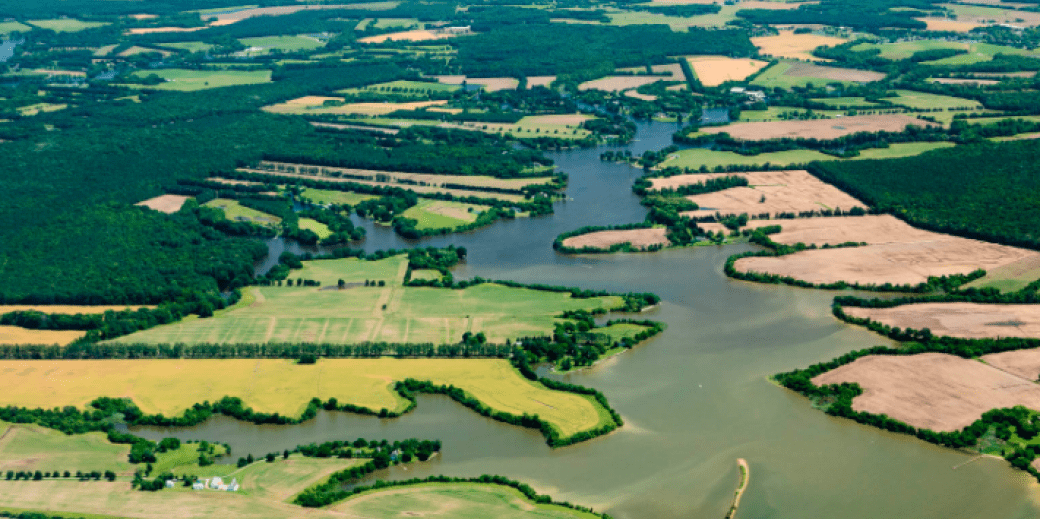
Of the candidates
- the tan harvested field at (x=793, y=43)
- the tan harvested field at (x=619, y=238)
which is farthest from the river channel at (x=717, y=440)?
the tan harvested field at (x=793, y=43)

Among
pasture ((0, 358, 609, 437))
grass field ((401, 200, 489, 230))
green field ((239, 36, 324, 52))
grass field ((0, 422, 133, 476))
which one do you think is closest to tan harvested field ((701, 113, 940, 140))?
grass field ((401, 200, 489, 230))

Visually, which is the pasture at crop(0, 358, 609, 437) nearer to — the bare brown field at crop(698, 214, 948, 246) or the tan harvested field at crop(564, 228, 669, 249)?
the tan harvested field at crop(564, 228, 669, 249)

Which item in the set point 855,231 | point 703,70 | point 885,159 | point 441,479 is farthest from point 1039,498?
point 703,70

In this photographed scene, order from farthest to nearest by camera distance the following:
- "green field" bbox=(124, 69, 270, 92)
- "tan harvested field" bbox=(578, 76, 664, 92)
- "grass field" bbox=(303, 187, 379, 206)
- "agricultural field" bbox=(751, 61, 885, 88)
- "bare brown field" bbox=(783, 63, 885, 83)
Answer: "green field" bbox=(124, 69, 270, 92), "bare brown field" bbox=(783, 63, 885, 83), "tan harvested field" bbox=(578, 76, 664, 92), "agricultural field" bbox=(751, 61, 885, 88), "grass field" bbox=(303, 187, 379, 206)

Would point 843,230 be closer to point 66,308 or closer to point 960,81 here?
point 66,308

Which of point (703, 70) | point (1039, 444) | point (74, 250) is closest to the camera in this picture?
point (1039, 444)

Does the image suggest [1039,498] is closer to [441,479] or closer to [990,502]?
[990,502]
